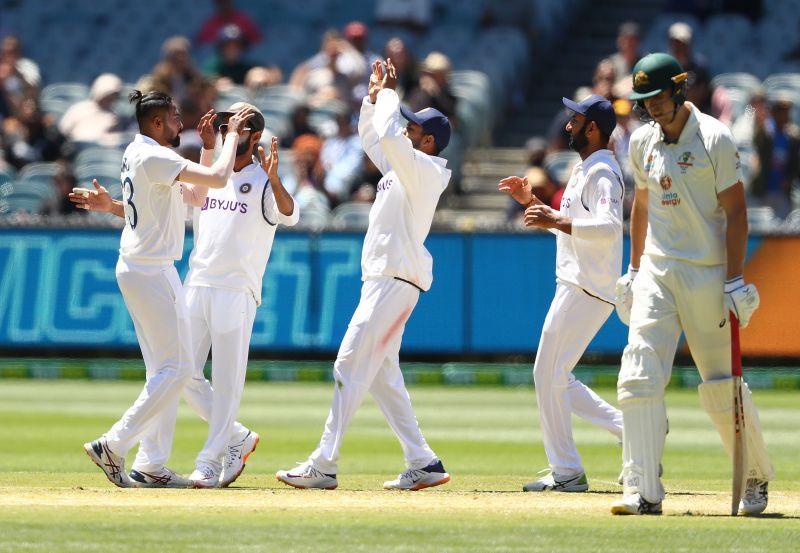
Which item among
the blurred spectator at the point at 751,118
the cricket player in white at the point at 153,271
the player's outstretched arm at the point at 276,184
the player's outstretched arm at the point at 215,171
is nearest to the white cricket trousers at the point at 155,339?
the cricket player in white at the point at 153,271

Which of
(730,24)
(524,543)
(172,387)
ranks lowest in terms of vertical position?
(524,543)

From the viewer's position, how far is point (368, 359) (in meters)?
9.64

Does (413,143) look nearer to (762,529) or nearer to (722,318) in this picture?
(722,318)

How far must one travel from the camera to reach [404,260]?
381 inches

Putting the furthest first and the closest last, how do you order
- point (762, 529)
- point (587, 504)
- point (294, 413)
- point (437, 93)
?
point (437, 93) → point (294, 413) → point (587, 504) → point (762, 529)

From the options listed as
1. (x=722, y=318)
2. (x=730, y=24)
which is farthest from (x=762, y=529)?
(x=730, y=24)

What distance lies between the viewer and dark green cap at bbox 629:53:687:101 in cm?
825

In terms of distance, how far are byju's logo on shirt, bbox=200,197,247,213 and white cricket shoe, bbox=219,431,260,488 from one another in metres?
1.35

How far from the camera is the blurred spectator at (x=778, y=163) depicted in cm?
1911

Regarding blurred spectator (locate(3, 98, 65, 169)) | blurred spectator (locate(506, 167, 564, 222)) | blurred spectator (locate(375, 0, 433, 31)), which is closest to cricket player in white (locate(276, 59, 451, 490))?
blurred spectator (locate(506, 167, 564, 222))

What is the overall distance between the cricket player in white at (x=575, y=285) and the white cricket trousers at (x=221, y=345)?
172 centimetres

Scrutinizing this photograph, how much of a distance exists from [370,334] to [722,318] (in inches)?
87.5

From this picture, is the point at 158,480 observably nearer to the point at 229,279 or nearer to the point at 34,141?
the point at 229,279

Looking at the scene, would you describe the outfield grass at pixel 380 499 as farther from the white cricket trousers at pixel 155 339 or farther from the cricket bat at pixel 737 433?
the white cricket trousers at pixel 155 339
